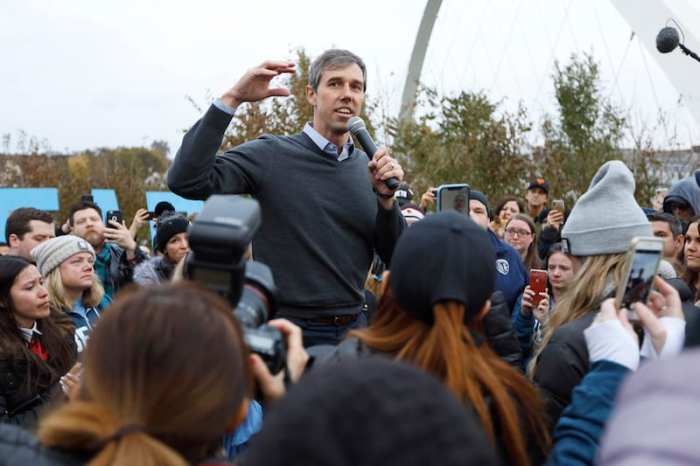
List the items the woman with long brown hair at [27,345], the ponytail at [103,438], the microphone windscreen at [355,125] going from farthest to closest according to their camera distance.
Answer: the woman with long brown hair at [27,345], the microphone windscreen at [355,125], the ponytail at [103,438]

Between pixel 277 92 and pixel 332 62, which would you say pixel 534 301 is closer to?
pixel 332 62

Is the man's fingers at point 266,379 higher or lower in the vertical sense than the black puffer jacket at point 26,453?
higher

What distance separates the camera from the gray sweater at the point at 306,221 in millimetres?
3680

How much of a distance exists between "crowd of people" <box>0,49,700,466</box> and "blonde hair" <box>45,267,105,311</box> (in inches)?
0.5

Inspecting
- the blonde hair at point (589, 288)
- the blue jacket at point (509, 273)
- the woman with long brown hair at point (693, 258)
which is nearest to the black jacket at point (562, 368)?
the blonde hair at point (589, 288)

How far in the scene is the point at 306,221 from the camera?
3697mm

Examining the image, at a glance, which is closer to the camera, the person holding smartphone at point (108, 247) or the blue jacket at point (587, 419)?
the blue jacket at point (587, 419)

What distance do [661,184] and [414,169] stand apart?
4.49 meters

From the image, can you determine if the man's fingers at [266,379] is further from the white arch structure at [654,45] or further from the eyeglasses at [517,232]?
the white arch structure at [654,45]

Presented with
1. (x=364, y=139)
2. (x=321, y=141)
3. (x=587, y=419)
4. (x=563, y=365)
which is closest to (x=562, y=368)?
(x=563, y=365)

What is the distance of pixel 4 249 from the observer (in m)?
7.53

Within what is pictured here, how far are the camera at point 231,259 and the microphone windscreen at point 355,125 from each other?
1.71m

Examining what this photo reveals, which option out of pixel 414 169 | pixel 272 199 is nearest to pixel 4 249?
pixel 272 199

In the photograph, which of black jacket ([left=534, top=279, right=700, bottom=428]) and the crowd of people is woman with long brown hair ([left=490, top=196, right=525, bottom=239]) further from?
black jacket ([left=534, top=279, right=700, bottom=428])
